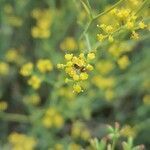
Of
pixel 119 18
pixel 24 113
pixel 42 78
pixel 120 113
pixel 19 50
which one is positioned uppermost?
pixel 19 50

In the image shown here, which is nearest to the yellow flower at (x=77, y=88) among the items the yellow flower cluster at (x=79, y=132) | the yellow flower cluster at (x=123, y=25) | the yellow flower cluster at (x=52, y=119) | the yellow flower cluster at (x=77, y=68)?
the yellow flower cluster at (x=77, y=68)

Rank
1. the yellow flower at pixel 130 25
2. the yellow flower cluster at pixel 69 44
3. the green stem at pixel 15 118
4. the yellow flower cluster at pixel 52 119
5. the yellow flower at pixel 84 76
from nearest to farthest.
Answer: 1. the yellow flower at pixel 84 76
2. the yellow flower at pixel 130 25
3. the yellow flower cluster at pixel 52 119
4. the green stem at pixel 15 118
5. the yellow flower cluster at pixel 69 44

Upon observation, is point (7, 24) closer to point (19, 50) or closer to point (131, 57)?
point (19, 50)

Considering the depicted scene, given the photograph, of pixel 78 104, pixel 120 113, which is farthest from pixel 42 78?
pixel 120 113

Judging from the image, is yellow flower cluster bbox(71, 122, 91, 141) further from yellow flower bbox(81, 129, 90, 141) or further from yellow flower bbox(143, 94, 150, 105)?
yellow flower bbox(143, 94, 150, 105)

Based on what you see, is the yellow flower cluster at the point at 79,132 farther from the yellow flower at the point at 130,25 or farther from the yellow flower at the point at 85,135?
the yellow flower at the point at 130,25

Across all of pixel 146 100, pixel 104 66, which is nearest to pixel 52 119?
pixel 104 66
